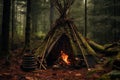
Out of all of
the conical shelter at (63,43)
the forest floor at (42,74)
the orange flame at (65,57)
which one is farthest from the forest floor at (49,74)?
the conical shelter at (63,43)

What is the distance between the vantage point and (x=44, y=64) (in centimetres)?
1144

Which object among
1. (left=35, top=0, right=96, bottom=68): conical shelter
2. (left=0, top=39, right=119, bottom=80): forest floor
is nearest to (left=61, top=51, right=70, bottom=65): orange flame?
(left=35, top=0, right=96, bottom=68): conical shelter

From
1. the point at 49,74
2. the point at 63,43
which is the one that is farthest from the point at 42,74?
the point at 63,43

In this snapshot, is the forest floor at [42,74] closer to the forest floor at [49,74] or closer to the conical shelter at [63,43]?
the forest floor at [49,74]

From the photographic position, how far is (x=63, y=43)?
12.4 meters

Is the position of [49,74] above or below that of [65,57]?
below

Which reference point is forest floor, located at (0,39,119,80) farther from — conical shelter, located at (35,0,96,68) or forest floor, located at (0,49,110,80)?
conical shelter, located at (35,0,96,68)

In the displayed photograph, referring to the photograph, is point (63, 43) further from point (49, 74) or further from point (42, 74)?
point (42, 74)

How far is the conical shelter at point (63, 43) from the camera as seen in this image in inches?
468

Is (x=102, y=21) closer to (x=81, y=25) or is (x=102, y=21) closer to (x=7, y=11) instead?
(x=81, y=25)

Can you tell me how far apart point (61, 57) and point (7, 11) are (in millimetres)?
4377

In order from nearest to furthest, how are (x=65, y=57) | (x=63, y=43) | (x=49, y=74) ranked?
1. (x=49, y=74)
2. (x=65, y=57)
3. (x=63, y=43)

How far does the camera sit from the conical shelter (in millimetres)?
11891

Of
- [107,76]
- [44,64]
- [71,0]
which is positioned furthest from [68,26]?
[107,76]
